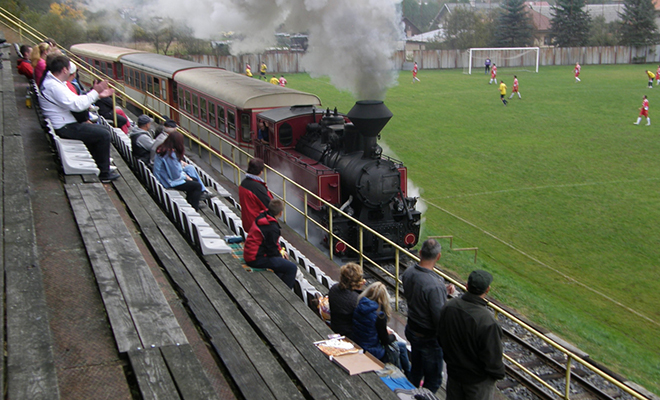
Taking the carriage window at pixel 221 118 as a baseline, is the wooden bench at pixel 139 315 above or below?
below

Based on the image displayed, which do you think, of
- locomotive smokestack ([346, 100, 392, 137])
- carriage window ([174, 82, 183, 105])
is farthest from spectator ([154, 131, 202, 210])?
carriage window ([174, 82, 183, 105])

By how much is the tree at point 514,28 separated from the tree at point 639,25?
944 centimetres

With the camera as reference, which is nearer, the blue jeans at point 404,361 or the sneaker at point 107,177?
the blue jeans at point 404,361

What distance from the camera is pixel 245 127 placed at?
15.3 m

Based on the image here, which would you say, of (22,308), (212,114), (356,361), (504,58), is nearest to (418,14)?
(504,58)

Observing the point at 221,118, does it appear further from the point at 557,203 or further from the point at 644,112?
the point at 644,112

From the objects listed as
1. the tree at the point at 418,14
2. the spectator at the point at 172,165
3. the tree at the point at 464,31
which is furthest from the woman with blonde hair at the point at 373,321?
the tree at the point at 418,14

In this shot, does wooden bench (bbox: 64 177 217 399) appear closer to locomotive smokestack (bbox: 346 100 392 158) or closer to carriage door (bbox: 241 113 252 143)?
locomotive smokestack (bbox: 346 100 392 158)

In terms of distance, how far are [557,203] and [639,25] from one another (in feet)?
175

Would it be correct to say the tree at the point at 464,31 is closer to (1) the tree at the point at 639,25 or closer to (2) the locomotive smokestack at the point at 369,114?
(1) the tree at the point at 639,25

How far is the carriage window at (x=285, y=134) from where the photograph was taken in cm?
1370

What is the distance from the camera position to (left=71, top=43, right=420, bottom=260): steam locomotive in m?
11.7

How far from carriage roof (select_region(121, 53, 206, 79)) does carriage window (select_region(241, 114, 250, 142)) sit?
6.44 meters

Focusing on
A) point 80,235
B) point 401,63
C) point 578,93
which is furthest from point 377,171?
point 401,63
